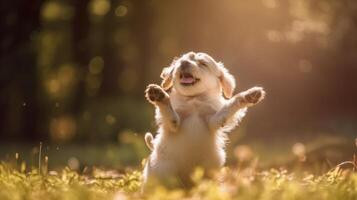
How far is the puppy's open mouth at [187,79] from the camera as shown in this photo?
6859 mm

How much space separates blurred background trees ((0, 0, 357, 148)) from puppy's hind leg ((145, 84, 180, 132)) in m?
13.5

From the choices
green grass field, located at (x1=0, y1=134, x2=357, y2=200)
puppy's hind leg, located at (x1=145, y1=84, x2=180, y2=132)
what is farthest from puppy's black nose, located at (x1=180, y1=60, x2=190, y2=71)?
green grass field, located at (x1=0, y1=134, x2=357, y2=200)

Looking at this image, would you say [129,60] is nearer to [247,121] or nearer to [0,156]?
[247,121]

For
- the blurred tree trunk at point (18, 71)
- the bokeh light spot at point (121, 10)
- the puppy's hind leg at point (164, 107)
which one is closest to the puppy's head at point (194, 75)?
the puppy's hind leg at point (164, 107)

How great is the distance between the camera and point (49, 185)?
688 cm

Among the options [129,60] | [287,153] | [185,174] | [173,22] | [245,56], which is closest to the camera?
[185,174]

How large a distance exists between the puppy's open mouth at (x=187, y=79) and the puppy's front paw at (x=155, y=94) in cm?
38

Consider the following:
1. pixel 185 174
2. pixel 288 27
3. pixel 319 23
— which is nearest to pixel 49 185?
pixel 185 174

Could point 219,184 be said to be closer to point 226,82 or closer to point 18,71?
point 226,82

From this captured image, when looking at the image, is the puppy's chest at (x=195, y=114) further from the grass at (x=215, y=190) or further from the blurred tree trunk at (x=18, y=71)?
the blurred tree trunk at (x=18, y=71)

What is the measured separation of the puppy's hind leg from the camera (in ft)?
21.4

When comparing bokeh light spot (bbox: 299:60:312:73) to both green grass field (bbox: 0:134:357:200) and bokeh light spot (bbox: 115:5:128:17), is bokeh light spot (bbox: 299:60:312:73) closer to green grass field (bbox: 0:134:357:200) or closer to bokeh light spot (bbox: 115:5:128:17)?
bokeh light spot (bbox: 115:5:128:17)

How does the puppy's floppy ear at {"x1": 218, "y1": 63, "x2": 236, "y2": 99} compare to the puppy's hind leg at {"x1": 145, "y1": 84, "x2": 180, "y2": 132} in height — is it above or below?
above

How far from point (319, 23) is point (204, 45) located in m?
4.50
